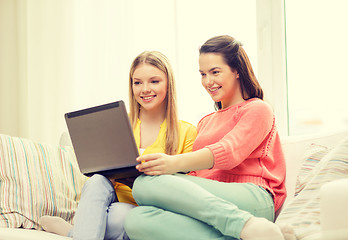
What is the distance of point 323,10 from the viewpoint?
2365mm

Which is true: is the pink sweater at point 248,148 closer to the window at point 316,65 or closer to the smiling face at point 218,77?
the smiling face at point 218,77

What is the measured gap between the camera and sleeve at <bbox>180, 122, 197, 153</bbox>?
1.65 m

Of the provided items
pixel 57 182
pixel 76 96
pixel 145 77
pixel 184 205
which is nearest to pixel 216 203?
pixel 184 205

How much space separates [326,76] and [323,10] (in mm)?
358

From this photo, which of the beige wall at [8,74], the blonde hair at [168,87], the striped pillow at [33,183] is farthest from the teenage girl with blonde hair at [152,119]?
the beige wall at [8,74]

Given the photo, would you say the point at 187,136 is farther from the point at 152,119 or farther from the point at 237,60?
the point at 237,60

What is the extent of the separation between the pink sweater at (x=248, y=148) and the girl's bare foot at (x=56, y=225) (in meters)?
0.49

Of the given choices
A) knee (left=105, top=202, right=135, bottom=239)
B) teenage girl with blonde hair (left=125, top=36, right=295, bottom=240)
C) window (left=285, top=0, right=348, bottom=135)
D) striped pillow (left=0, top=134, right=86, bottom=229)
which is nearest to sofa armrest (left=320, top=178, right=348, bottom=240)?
teenage girl with blonde hair (left=125, top=36, right=295, bottom=240)

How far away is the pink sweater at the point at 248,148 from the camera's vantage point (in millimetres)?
1353

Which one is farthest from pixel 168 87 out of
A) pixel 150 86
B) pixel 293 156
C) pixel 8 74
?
pixel 8 74

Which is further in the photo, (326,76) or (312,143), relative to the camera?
(326,76)

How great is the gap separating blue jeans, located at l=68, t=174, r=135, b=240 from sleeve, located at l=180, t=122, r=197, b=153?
1.18 ft

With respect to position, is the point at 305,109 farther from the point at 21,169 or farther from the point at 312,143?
the point at 21,169

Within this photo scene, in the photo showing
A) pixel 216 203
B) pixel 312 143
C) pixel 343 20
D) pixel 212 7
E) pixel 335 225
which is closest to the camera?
pixel 335 225
